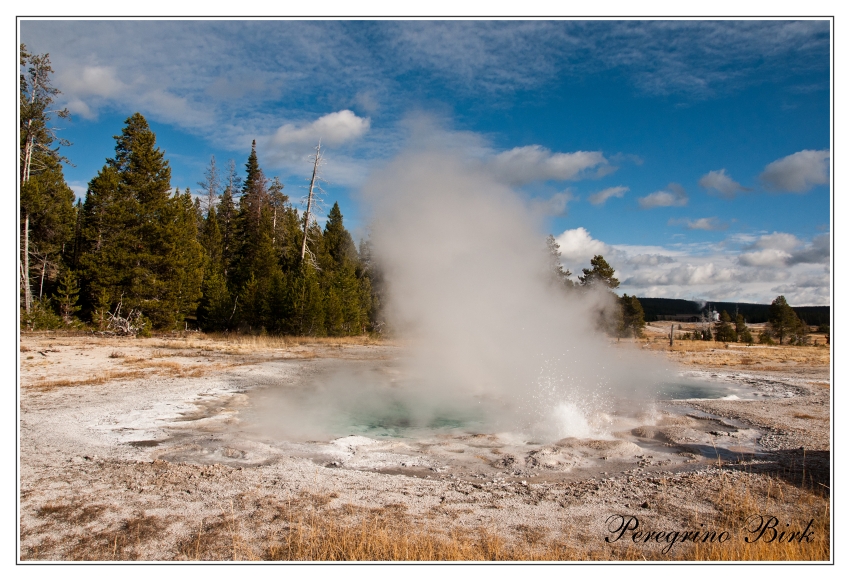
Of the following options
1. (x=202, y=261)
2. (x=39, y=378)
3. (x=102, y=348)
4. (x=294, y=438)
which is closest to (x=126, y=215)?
(x=202, y=261)

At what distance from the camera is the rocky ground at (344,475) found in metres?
4.44

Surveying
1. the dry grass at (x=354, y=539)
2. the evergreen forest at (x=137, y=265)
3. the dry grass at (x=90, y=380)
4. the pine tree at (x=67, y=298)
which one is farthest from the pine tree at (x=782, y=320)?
Result: the pine tree at (x=67, y=298)

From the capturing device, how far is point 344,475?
602cm

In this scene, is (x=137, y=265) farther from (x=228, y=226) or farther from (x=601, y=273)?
(x=601, y=273)

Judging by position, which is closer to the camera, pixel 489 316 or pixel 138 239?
pixel 489 316

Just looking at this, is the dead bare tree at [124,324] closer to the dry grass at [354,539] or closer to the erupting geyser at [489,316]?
the erupting geyser at [489,316]

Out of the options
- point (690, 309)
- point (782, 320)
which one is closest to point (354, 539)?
point (782, 320)

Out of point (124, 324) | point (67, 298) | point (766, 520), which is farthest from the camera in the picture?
point (124, 324)

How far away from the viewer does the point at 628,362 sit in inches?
801

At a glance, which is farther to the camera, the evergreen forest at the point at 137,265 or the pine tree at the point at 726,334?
the pine tree at the point at 726,334

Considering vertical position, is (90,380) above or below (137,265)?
below

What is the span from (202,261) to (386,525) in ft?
105

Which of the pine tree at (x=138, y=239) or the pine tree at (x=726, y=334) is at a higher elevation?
the pine tree at (x=138, y=239)

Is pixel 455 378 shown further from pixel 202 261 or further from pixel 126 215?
pixel 202 261
